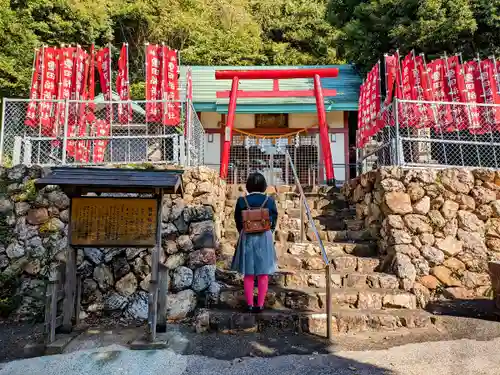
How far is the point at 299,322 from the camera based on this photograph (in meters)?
4.45

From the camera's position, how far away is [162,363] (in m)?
3.64

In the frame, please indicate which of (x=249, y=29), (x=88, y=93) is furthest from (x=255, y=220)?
(x=249, y=29)

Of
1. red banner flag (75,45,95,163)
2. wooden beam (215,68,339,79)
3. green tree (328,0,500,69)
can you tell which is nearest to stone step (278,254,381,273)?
wooden beam (215,68,339,79)

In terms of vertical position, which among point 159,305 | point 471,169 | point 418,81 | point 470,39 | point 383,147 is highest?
point 470,39

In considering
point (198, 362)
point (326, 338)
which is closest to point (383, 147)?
point (326, 338)

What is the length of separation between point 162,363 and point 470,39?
37.1ft

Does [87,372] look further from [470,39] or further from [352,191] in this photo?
[470,39]

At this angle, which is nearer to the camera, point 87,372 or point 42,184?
point 87,372

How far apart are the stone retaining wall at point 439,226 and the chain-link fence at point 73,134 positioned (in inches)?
149

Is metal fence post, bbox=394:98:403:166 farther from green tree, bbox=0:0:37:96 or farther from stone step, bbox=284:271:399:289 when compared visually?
green tree, bbox=0:0:37:96

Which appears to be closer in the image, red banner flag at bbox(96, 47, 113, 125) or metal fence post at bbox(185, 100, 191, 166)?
metal fence post at bbox(185, 100, 191, 166)

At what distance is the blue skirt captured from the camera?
4340mm

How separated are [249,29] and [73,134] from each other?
608 inches

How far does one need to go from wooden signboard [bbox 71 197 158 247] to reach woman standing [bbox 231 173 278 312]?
3.54 feet
